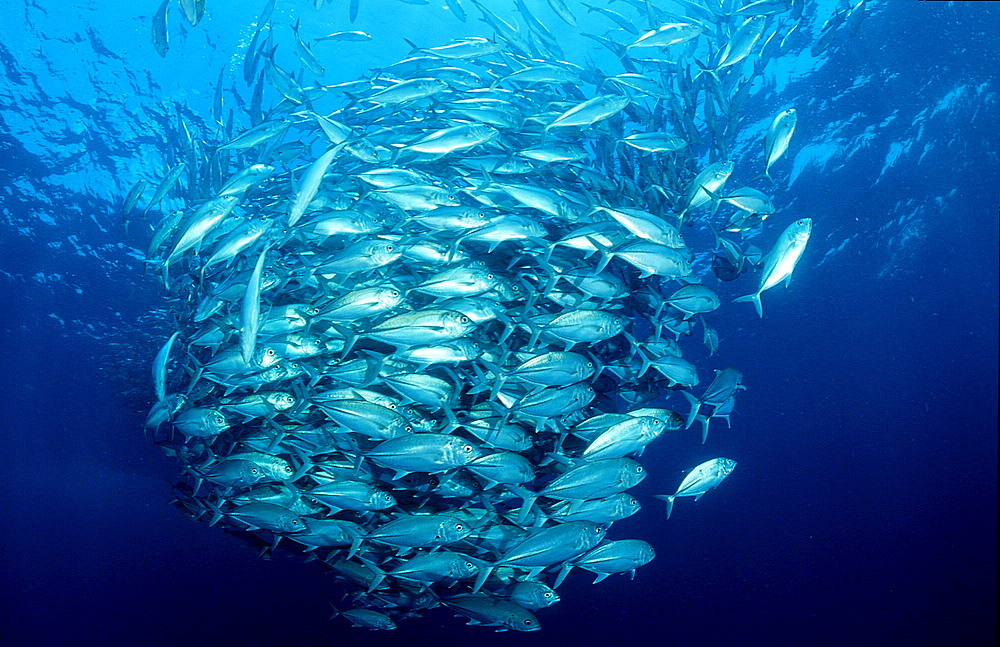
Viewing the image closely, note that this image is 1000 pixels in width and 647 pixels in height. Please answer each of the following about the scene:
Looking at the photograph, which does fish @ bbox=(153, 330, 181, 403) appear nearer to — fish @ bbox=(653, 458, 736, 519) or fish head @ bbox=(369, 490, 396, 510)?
fish head @ bbox=(369, 490, 396, 510)

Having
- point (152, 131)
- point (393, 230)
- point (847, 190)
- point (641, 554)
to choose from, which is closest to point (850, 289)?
point (847, 190)

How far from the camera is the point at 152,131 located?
10320mm

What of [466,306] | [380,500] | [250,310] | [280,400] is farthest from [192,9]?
[380,500]

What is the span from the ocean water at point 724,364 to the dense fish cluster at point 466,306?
3003 millimetres

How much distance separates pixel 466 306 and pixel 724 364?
809 inches

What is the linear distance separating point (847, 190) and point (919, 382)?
1836 cm

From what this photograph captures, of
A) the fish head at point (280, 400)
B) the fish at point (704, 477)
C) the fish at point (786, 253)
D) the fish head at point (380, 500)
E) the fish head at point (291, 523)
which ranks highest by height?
the fish head at point (280, 400)

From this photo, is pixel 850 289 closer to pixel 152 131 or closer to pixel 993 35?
pixel 993 35

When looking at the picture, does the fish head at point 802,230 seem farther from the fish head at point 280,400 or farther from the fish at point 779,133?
the fish head at point 280,400

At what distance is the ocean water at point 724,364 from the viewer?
950 cm

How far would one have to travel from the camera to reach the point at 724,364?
22.4m

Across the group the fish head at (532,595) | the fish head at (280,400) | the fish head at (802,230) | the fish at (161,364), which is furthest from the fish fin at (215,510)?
the fish head at (802,230)

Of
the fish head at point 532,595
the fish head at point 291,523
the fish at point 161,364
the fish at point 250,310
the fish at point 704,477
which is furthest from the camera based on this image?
the fish head at point 532,595

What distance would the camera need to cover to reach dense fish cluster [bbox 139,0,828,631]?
440cm
